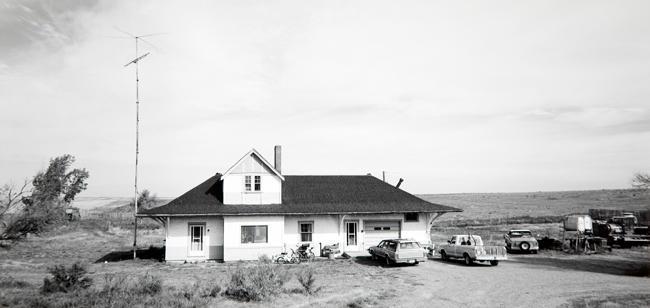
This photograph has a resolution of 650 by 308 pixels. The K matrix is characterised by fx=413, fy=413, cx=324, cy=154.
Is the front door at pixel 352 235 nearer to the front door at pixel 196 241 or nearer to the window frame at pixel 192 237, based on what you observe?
the window frame at pixel 192 237

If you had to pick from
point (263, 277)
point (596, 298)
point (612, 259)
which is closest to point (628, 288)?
point (596, 298)

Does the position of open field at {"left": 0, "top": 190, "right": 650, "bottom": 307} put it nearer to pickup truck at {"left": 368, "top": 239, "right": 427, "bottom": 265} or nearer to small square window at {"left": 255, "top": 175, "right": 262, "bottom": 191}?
pickup truck at {"left": 368, "top": 239, "right": 427, "bottom": 265}

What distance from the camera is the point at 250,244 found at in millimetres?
25875

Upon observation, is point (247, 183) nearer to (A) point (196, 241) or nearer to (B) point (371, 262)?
(A) point (196, 241)

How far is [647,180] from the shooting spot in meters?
23.2

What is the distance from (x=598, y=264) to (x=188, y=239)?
24.3 meters

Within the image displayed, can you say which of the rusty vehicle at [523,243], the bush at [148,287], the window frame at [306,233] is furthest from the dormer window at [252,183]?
the rusty vehicle at [523,243]

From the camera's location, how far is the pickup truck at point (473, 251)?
74.8 ft

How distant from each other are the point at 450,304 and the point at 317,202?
1532 centimetres

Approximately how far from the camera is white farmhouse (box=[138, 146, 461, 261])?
2564 cm

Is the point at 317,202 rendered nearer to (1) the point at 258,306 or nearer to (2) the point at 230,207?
(2) the point at 230,207

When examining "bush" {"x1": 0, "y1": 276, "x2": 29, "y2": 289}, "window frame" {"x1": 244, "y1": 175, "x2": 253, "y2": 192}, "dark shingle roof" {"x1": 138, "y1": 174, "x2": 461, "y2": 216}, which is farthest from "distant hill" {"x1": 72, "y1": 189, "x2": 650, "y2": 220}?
"bush" {"x1": 0, "y1": 276, "x2": 29, "y2": 289}

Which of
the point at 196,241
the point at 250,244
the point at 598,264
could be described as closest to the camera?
the point at 598,264

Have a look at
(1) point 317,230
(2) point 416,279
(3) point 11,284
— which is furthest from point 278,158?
(3) point 11,284
